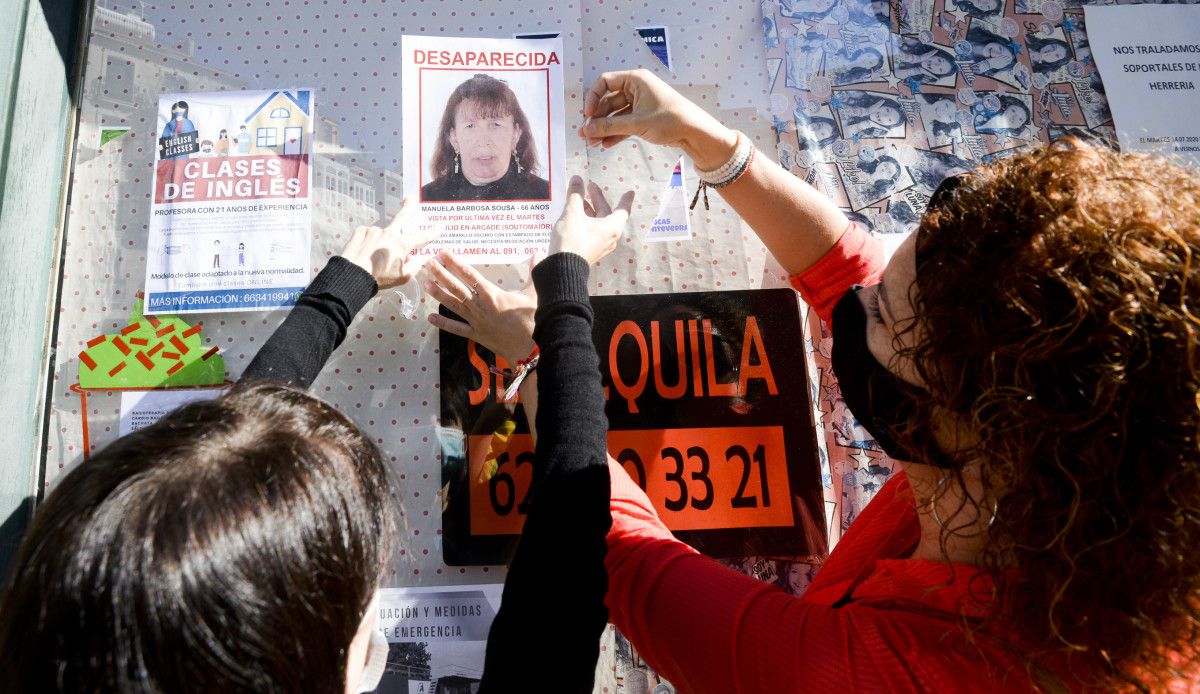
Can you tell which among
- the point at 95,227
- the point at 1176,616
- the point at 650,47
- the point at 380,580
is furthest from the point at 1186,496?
the point at 95,227

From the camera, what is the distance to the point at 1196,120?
1.06m

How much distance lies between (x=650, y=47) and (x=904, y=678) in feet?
2.85

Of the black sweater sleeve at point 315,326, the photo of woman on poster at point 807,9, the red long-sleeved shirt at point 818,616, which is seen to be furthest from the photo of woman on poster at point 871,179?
the black sweater sleeve at point 315,326

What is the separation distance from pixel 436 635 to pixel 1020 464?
0.70m

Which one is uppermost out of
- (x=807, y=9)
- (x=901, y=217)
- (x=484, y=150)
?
(x=807, y=9)

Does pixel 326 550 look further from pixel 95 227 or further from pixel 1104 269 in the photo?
pixel 95 227

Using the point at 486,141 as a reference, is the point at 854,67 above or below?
above

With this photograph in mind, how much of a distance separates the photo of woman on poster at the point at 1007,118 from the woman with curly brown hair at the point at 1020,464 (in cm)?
55

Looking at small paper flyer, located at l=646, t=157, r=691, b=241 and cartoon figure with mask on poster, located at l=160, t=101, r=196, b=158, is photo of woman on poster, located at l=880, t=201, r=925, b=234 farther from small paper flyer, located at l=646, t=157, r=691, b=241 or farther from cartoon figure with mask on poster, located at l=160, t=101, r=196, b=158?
cartoon figure with mask on poster, located at l=160, t=101, r=196, b=158

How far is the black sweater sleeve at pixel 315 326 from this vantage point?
721 millimetres

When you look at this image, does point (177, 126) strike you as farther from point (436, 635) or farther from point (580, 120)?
point (436, 635)

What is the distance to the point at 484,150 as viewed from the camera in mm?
966

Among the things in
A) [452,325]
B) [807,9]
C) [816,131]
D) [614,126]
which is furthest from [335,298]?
[807,9]

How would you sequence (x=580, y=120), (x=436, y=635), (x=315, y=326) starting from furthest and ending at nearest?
(x=580, y=120), (x=436, y=635), (x=315, y=326)
